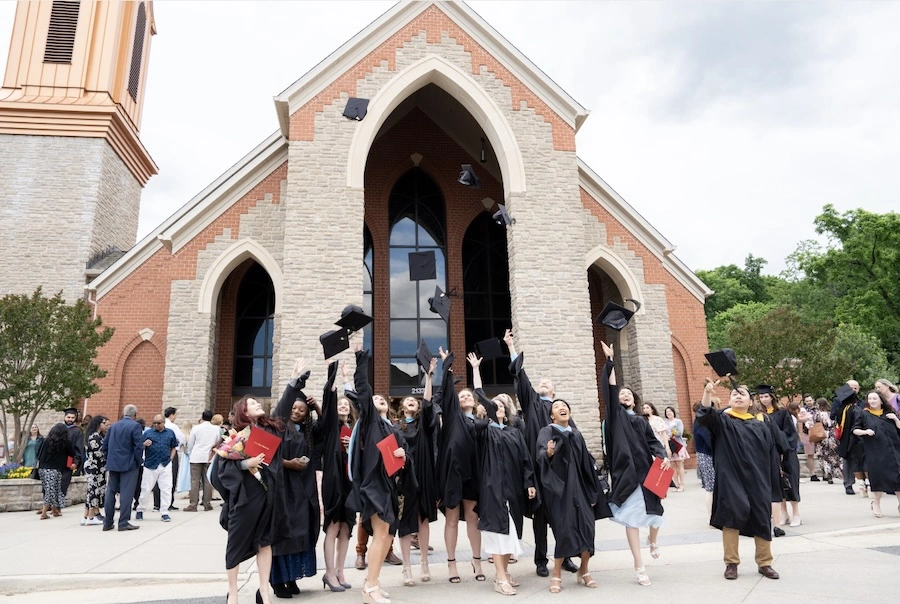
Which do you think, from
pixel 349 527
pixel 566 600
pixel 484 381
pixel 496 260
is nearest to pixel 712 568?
pixel 566 600

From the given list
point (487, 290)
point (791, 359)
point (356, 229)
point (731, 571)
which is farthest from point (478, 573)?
point (791, 359)

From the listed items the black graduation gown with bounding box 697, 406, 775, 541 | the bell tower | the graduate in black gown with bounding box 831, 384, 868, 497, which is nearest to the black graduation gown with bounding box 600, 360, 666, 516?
the black graduation gown with bounding box 697, 406, 775, 541

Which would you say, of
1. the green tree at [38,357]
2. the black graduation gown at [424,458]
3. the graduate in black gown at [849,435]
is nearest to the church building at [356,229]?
the green tree at [38,357]

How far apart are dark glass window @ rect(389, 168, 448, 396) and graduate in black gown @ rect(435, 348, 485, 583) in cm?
992

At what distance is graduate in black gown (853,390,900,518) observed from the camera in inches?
297

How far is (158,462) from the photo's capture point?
9.41 meters

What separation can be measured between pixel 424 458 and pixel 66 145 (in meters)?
17.3

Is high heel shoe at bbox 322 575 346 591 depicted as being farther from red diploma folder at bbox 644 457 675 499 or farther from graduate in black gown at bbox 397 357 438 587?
red diploma folder at bbox 644 457 675 499

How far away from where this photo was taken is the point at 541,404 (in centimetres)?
614

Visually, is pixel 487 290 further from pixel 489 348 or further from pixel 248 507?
pixel 248 507

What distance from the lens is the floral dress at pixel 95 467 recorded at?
901 centimetres

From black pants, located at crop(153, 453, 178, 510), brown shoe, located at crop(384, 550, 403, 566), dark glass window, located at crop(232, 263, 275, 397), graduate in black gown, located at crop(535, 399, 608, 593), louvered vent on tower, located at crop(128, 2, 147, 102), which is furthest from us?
louvered vent on tower, located at crop(128, 2, 147, 102)

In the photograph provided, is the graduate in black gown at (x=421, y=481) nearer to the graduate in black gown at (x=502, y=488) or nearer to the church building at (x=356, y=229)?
the graduate in black gown at (x=502, y=488)

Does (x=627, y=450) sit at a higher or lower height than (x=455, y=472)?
higher
